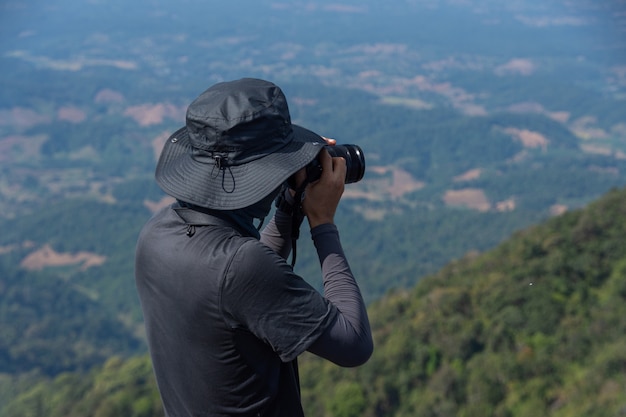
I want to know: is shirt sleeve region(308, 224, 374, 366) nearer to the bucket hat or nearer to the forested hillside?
the bucket hat

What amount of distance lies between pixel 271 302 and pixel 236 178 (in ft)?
0.94

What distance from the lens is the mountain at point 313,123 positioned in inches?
2566

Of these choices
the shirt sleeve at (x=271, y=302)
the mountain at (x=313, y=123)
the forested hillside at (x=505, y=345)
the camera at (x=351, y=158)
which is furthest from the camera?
the mountain at (x=313, y=123)

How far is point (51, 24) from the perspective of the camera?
167 m

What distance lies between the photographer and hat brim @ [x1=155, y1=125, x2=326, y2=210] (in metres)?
1.47

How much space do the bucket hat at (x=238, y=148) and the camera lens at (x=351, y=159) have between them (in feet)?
0.78

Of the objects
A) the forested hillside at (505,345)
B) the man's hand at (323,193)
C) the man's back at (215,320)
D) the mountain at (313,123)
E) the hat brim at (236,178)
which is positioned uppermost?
the hat brim at (236,178)

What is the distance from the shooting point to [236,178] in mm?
1497

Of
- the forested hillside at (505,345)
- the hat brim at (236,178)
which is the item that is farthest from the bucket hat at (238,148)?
the forested hillside at (505,345)

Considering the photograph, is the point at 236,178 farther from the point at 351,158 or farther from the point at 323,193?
the point at 351,158

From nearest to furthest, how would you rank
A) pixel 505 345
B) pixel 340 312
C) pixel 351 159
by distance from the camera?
pixel 340 312 < pixel 351 159 < pixel 505 345

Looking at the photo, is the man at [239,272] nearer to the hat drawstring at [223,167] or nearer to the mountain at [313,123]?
the hat drawstring at [223,167]

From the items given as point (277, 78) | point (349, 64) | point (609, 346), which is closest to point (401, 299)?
point (609, 346)

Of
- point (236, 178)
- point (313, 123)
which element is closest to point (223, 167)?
point (236, 178)
